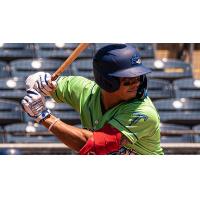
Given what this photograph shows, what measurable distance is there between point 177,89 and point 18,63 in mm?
1612

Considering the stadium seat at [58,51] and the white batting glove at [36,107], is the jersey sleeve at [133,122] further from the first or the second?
the stadium seat at [58,51]

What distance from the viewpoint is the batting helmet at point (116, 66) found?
3234 millimetres

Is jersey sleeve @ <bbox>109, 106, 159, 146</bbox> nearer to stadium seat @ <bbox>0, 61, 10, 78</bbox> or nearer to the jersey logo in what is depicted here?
the jersey logo

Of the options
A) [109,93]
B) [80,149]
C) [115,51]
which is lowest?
[80,149]

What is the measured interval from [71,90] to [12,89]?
320cm

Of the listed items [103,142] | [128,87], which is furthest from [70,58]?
[103,142]

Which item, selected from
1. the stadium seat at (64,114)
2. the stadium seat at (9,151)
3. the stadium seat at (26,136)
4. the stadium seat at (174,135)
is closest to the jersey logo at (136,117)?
the stadium seat at (9,151)

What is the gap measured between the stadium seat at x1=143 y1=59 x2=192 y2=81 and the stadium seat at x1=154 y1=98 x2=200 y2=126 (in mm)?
778

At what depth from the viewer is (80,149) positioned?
3.23m

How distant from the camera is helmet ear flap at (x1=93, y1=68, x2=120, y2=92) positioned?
3.25 m

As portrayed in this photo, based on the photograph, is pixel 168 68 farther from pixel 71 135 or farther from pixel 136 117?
pixel 71 135

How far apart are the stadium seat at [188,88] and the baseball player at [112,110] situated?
3581 mm
